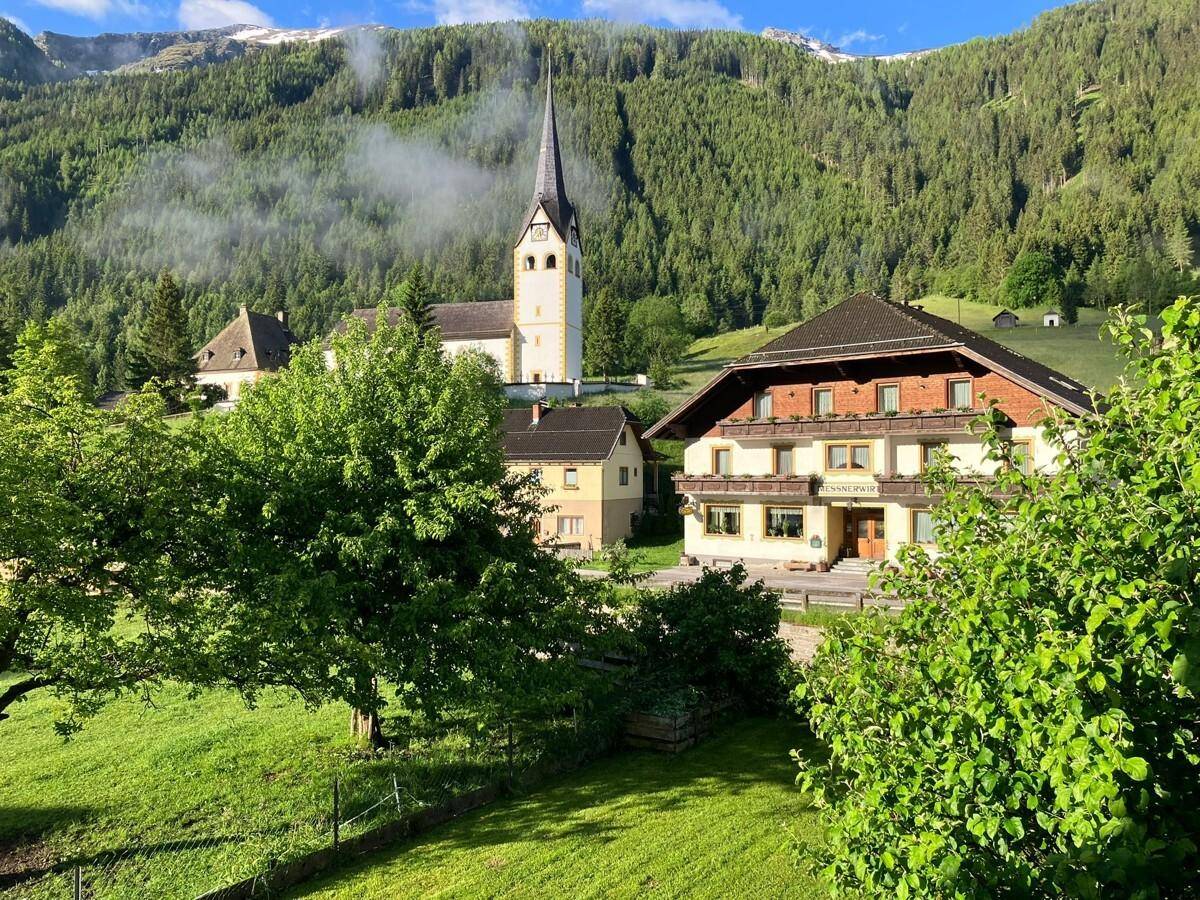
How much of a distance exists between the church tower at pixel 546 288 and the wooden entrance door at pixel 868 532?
52.1 metres

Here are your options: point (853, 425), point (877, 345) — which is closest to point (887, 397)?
point (853, 425)

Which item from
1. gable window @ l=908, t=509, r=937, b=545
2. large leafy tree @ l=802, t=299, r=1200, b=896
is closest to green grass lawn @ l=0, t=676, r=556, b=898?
large leafy tree @ l=802, t=299, r=1200, b=896

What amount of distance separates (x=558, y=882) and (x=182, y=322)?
8185cm

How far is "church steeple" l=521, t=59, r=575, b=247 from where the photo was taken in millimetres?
85875

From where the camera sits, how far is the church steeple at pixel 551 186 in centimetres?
8588

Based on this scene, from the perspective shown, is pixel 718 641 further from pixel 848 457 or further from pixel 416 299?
pixel 416 299

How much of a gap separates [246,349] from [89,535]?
84.1 metres

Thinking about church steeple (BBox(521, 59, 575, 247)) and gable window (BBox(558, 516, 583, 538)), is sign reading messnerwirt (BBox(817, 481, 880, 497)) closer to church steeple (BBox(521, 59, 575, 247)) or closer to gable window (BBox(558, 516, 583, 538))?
gable window (BBox(558, 516, 583, 538))

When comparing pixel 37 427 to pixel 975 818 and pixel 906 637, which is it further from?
pixel 975 818

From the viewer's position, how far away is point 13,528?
32.9 feet

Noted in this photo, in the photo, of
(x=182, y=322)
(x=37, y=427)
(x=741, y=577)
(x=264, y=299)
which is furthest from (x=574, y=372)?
(x=264, y=299)

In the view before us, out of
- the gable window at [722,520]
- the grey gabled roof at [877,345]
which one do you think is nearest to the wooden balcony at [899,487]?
the grey gabled roof at [877,345]

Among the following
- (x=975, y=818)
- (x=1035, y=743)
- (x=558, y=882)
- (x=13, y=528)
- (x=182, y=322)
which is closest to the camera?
(x=1035, y=743)

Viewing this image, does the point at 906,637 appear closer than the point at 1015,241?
Yes
